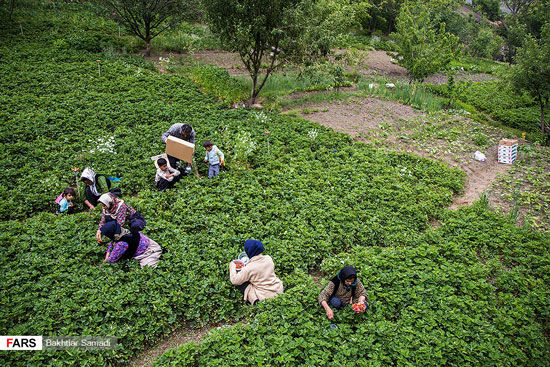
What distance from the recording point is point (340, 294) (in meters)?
5.67

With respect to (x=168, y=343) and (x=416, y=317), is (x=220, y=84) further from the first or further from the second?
(x=416, y=317)

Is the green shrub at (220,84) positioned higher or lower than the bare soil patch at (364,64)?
lower

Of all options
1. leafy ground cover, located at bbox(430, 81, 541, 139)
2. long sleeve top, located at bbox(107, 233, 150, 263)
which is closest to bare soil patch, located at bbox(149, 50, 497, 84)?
leafy ground cover, located at bbox(430, 81, 541, 139)

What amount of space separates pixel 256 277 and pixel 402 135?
8558mm

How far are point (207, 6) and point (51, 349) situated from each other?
1119cm

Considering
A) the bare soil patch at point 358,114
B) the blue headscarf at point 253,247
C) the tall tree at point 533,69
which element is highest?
the tall tree at point 533,69

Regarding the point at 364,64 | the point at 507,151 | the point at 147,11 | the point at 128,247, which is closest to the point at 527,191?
the point at 507,151

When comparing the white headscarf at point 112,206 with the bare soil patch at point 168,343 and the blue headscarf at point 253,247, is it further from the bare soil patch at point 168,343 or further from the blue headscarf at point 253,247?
the blue headscarf at point 253,247

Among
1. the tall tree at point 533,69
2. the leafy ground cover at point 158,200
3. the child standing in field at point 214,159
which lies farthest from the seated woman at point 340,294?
the tall tree at point 533,69

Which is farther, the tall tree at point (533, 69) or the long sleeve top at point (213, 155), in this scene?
the tall tree at point (533, 69)

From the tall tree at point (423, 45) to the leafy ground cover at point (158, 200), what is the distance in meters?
8.78

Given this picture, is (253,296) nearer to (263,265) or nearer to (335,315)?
(263,265)

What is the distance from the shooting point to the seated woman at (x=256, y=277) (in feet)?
19.0

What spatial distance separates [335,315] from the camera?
5.59 metres
